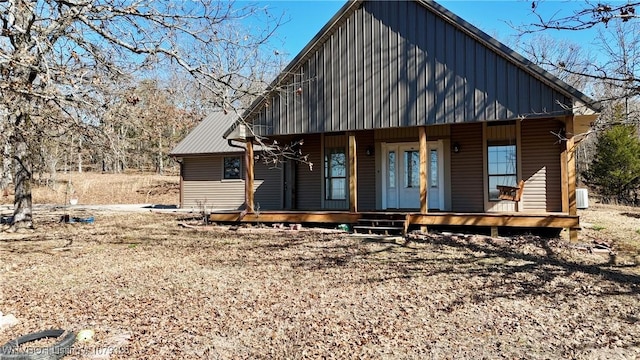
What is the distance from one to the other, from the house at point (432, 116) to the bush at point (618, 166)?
13.0 m

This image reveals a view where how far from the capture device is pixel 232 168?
1766 cm

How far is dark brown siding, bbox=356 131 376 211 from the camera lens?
41.4 feet

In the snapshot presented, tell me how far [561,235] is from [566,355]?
7.11m

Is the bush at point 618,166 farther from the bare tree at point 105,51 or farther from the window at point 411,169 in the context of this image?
the bare tree at point 105,51

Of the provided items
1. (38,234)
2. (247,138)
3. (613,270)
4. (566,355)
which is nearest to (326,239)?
(247,138)

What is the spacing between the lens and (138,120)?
7.78 meters

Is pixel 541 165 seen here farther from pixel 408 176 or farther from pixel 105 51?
pixel 105 51

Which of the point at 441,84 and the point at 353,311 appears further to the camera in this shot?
the point at 441,84

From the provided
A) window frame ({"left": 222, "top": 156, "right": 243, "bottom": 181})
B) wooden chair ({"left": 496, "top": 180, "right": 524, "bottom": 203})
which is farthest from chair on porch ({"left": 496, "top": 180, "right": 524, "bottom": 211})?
window frame ({"left": 222, "top": 156, "right": 243, "bottom": 181})

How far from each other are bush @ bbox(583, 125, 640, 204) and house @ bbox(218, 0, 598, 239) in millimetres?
13001

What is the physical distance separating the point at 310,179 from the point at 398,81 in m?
4.59

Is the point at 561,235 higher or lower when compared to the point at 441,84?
lower

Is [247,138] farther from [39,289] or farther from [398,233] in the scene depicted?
[39,289]

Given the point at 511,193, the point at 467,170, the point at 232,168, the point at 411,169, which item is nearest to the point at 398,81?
the point at 411,169
